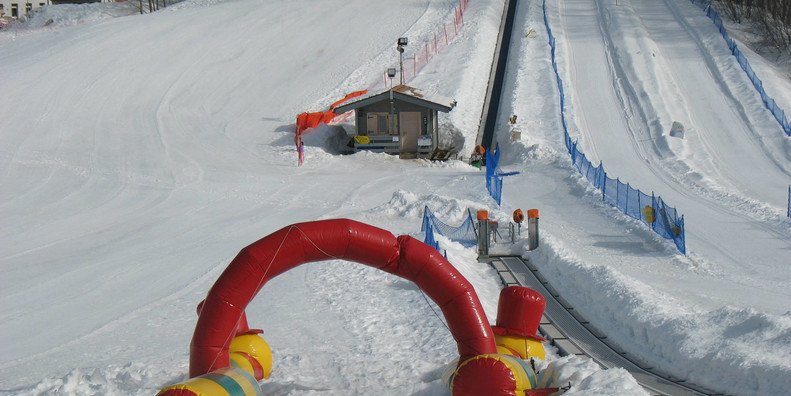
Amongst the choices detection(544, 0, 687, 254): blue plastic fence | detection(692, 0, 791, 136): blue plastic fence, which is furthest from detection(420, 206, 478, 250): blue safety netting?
detection(692, 0, 791, 136): blue plastic fence

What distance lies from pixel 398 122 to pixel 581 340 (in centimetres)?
2217

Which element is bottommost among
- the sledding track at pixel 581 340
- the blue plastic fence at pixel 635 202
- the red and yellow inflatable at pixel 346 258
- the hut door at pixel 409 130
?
the hut door at pixel 409 130

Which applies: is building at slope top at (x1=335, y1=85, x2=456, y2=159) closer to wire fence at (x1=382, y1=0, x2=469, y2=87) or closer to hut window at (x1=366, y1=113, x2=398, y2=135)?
hut window at (x1=366, y1=113, x2=398, y2=135)

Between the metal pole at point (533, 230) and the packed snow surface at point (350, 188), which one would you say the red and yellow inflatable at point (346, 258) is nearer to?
the packed snow surface at point (350, 188)

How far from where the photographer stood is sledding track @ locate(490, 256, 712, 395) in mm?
12203

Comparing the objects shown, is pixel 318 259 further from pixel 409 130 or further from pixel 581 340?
pixel 409 130

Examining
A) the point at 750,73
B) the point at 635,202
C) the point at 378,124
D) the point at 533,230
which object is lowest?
the point at 378,124

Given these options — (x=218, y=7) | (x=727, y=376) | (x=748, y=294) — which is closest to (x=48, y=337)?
(x=727, y=376)

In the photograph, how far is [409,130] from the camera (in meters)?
36.0

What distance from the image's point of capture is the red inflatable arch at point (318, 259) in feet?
33.1

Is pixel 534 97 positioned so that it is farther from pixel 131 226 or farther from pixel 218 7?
pixel 218 7

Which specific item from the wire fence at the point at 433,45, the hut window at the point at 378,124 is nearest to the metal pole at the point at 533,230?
the hut window at the point at 378,124

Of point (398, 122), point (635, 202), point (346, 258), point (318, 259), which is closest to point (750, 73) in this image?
point (398, 122)

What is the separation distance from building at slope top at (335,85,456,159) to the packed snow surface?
1309 millimetres
